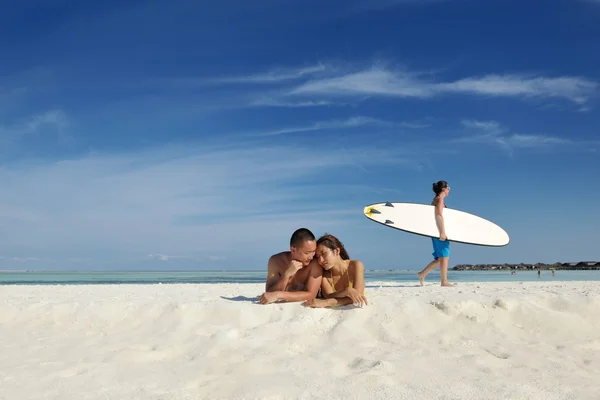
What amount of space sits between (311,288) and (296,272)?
0.78 ft

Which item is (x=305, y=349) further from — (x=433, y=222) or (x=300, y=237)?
(x=433, y=222)

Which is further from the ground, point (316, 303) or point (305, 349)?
point (316, 303)

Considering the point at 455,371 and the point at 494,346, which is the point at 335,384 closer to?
the point at 455,371

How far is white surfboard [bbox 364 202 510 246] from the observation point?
10.7 metres

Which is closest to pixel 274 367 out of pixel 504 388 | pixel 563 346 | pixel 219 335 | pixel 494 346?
pixel 219 335

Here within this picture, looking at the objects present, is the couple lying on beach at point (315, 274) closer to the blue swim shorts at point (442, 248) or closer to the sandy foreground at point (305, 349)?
the sandy foreground at point (305, 349)

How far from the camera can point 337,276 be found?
5668 mm

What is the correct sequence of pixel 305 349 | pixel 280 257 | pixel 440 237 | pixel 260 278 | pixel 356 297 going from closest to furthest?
pixel 305 349 → pixel 356 297 → pixel 280 257 → pixel 440 237 → pixel 260 278

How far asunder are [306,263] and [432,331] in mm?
1423

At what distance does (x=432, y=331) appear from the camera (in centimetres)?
489

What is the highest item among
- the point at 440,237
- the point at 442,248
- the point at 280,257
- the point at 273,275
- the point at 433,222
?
the point at 433,222

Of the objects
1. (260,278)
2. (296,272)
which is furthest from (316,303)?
(260,278)

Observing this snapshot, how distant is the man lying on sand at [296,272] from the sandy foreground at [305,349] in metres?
0.15

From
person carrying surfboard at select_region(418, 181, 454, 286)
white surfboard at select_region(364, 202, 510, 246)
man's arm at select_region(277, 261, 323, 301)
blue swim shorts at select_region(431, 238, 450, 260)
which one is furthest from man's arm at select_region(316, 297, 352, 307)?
white surfboard at select_region(364, 202, 510, 246)
